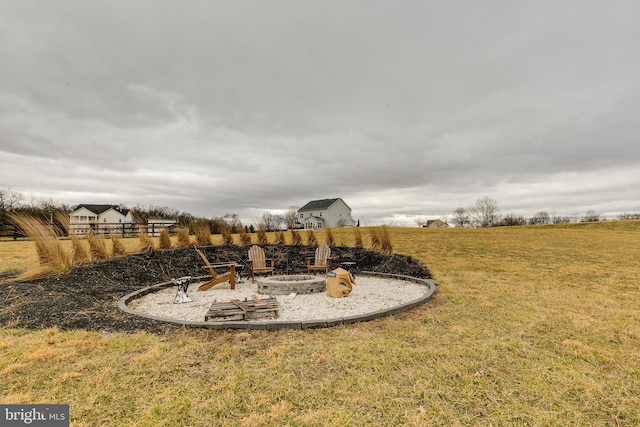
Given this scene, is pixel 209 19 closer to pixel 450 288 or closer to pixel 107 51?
pixel 107 51

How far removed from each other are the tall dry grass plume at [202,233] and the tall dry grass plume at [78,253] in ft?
12.1

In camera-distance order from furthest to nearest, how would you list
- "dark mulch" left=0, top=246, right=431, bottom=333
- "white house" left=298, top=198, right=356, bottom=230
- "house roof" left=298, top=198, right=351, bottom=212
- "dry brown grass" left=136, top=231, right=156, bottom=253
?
"house roof" left=298, top=198, right=351, bottom=212, "white house" left=298, top=198, right=356, bottom=230, "dry brown grass" left=136, top=231, right=156, bottom=253, "dark mulch" left=0, top=246, right=431, bottom=333

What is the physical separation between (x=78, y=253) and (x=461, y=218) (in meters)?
59.0

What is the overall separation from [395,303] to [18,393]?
4.54m

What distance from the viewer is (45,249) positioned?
6160mm

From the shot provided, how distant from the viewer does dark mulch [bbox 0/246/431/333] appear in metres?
3.89

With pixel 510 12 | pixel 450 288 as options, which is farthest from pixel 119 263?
pixel 510 12

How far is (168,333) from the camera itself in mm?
3523

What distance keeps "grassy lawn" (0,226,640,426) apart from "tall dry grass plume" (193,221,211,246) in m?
7.12

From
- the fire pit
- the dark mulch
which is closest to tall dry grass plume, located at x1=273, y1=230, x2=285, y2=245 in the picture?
the dark mulch

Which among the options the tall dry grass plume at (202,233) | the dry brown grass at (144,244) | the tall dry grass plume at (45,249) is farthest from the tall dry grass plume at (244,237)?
the tall dry grass plume at (45,249)

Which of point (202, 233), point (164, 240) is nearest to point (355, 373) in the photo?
point (164, 240)

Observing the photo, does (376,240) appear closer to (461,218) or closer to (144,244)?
(144,244)

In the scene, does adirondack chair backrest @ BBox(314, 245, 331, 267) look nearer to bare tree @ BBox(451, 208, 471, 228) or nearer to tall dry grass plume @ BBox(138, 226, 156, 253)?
tall dry grass plume @ BBox(138, 226, 156, 253)
